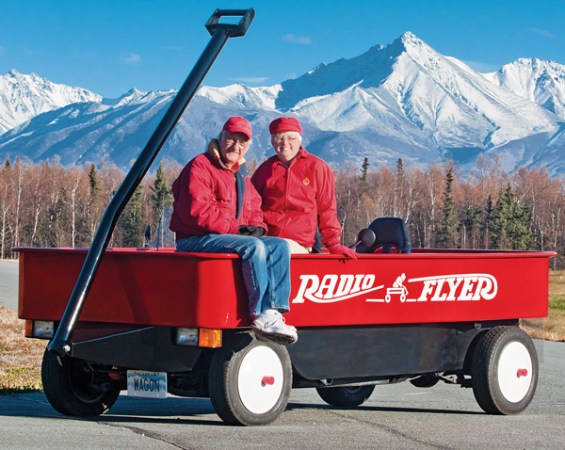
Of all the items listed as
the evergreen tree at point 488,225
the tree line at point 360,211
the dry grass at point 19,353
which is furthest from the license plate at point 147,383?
the evergreen tree at point 488,225

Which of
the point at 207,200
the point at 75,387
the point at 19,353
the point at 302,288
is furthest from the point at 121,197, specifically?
the point at 19,353

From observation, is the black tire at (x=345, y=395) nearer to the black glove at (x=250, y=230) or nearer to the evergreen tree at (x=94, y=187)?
the black glove at (x=250, y=230)

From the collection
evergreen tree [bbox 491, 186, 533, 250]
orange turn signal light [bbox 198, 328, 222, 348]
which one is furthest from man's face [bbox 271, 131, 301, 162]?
evergreen tree [bbox 491, 186, 533, 250]

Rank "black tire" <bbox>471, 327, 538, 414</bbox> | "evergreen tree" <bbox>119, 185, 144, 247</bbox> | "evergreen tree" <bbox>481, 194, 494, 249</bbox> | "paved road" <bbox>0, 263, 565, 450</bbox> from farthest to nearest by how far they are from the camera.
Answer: "evergreen tree" <bbox>481, 194, 494, 249</bbox> → "evergreen tree" <bbox>119, 185, 144, 247</bbox> → "black tire" <bbox>471, 327, 538, 414</bbox> → "paved road" <bbox>0, 263, 565, 450</bbox>

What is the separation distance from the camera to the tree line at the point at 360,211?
11744cm

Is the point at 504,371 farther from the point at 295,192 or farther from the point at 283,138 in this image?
the point at 283,138

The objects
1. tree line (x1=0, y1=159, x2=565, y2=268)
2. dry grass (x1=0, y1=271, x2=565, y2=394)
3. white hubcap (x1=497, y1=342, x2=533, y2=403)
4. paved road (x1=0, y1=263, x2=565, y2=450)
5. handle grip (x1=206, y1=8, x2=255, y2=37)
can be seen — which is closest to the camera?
paved road (x1=0, y1=263, x2=565, y2=450)

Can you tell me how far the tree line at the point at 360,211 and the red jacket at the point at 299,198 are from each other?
9942 centimetres

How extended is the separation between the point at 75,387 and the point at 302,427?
1706mm

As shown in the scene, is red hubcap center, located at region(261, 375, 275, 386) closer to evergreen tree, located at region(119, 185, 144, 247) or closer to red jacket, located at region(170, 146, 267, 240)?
red jacket, located at region(170, 146, 267, 240)

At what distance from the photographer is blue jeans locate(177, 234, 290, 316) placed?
7.48 m

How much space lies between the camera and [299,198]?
8.55m

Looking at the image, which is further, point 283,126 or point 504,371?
point 504,371

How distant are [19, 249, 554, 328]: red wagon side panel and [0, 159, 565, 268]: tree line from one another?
9929 centimetres
